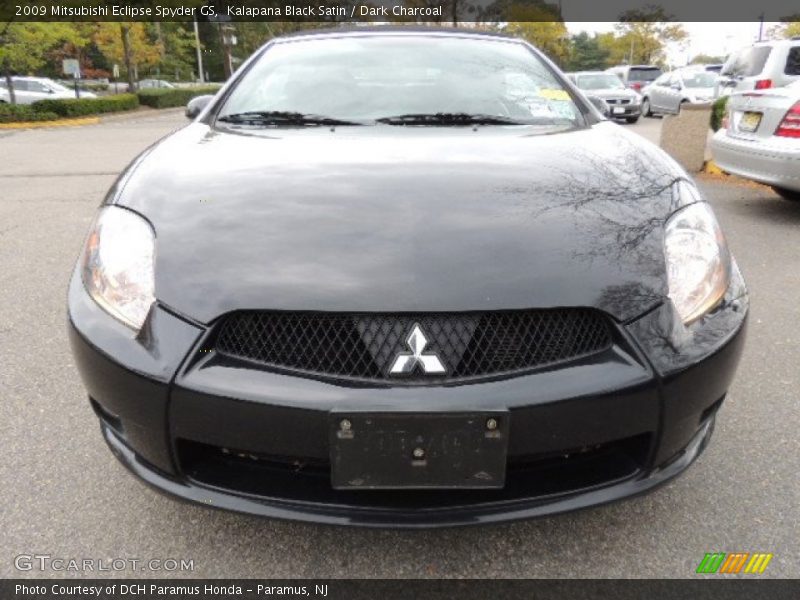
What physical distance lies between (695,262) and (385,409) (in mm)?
902

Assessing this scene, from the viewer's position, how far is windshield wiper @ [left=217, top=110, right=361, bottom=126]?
2406 mm

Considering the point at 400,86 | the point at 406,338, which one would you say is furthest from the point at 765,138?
the point at 406,338

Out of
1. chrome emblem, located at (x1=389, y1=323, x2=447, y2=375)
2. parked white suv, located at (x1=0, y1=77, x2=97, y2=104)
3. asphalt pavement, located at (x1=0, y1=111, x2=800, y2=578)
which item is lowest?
parked white suv, located at (x1=0, y1=77, x2=97, y2=104)

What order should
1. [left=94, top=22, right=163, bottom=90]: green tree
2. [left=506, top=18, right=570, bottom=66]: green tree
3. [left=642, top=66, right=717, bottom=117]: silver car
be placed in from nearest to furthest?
[left=642, top=66, right=717, bottom=117]: silver car → [left=94, top=22, right=163, bottom=90]: green tree → [left=506, top=18, right=570, bottom=66]: green tree

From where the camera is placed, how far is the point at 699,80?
18.7 meters

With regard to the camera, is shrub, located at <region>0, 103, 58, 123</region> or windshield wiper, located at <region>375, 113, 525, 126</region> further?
shrub, located at <region>0, 103, 58, 123</region>

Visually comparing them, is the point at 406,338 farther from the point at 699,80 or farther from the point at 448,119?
the point at 699,80

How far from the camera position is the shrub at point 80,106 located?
63.3ft

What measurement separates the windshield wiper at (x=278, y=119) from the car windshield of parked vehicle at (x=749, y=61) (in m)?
6.16

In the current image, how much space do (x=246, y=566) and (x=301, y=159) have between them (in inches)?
45.3

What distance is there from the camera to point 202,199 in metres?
1.79

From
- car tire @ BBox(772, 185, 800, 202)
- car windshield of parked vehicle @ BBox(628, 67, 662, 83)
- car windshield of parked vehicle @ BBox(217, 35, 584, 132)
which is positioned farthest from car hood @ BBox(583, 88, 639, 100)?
car windshield of parked vehicle @ BBox(217, 35, 584, 132)

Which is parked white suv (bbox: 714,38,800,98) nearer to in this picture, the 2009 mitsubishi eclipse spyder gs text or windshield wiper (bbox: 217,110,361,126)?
windshield wiper (bbox: 217,110,361,126)

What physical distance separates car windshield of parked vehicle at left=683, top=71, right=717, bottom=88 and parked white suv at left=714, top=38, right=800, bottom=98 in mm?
12109
